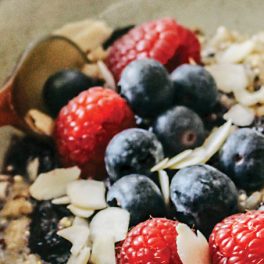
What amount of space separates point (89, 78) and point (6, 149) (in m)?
0.30

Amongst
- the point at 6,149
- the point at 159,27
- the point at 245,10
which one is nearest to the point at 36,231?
the point at 6,149

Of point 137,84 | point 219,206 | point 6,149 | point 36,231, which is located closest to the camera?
point 219,206

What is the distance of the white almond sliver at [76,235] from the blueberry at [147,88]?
0.34 metres

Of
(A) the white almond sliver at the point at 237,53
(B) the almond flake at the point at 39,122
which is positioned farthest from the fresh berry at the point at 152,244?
(A) the white almond sliver at the point at 237,53

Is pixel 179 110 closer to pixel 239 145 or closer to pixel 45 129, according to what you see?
pixel 239 145

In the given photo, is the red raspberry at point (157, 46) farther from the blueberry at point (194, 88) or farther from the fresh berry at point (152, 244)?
the fresh berry at point (152, 244)

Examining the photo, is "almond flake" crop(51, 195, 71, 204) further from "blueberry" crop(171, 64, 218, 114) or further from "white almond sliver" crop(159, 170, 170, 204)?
"blueberry" crop(171, 64, 218, 114)

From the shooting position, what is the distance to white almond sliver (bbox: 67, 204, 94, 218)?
1.47m

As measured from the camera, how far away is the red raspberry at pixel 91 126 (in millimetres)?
1553

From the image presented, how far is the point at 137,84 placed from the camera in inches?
61.8

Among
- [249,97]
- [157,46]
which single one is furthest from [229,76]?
[157,46]

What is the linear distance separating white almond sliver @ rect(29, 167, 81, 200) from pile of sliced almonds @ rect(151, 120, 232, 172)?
0.71ft

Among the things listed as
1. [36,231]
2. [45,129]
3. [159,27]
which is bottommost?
[36,231]

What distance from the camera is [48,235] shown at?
1456mm
